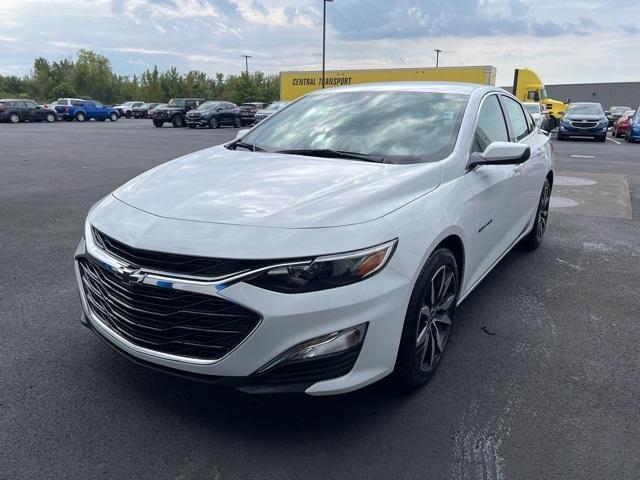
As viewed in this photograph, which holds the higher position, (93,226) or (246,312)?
(93,226)

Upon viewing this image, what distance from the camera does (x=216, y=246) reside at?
234cm

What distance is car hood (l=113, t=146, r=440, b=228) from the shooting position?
2.55 meters

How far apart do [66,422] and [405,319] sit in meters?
1.76

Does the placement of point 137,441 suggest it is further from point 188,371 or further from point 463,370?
point 463,370

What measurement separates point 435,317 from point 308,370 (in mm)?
1009

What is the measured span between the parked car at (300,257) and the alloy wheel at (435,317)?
1 centimetres

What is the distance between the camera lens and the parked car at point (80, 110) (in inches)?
1624

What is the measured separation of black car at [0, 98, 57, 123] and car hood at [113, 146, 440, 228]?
38.7m

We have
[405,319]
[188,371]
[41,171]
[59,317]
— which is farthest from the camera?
[41,171]

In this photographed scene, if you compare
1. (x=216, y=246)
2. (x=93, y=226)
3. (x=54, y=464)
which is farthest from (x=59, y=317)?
(x=216, y=246)

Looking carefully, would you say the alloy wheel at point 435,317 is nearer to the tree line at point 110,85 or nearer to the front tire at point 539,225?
the front tire at point 539,225

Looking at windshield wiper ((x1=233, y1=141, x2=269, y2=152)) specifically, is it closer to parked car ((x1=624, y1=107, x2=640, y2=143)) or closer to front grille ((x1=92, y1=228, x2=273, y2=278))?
front grille ((x1=92, y1=228, x2=273, y2=278))

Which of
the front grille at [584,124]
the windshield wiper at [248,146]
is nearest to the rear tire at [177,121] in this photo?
the front grille at [584,124]

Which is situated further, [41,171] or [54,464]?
[41,171]
